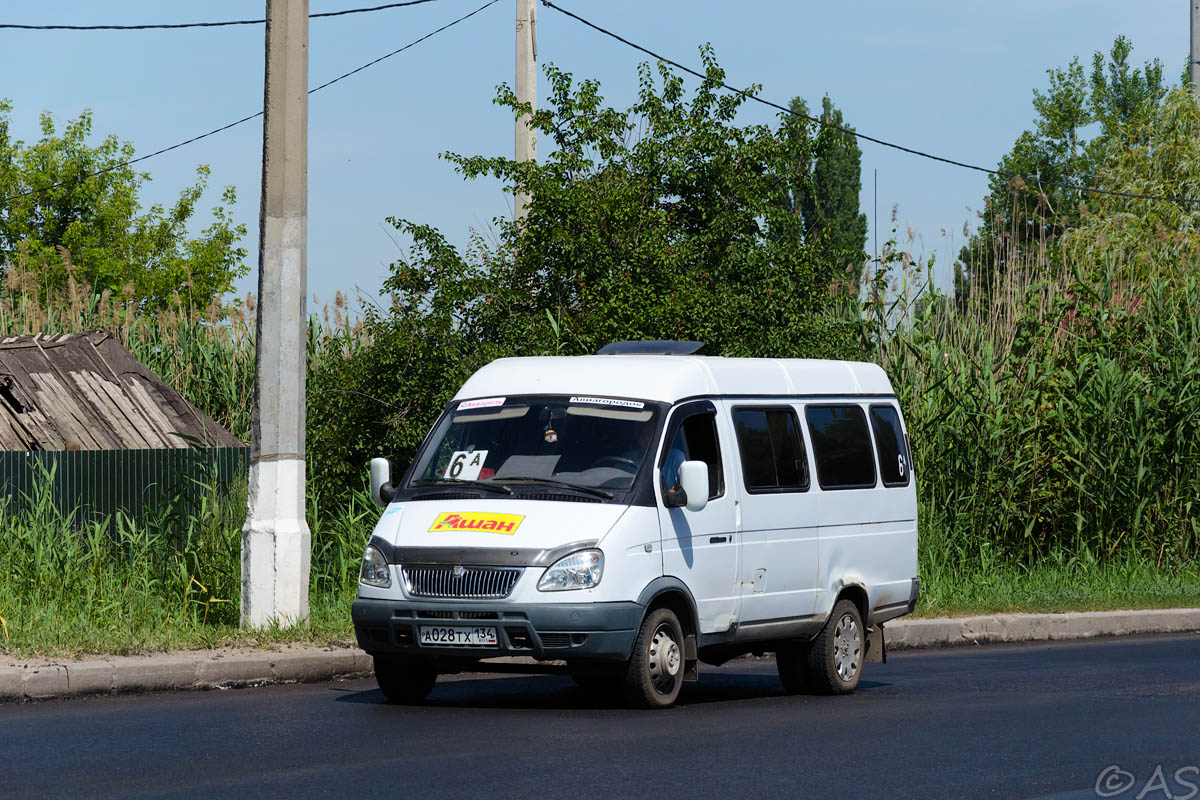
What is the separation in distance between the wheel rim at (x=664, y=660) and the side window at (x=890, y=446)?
111 inches

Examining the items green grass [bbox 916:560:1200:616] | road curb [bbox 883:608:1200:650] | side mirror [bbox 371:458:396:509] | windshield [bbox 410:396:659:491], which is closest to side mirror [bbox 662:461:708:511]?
windshield [bbox 410:396:659:491]

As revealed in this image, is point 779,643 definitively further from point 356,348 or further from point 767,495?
point 356,348

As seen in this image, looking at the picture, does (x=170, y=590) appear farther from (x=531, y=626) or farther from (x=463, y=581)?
(x=531, y=626)

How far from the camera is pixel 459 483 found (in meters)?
10.2

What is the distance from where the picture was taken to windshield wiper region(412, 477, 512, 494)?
10.0 m

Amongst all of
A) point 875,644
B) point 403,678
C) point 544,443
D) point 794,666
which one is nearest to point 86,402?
point 403,678

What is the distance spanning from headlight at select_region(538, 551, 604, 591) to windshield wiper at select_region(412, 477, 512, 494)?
26.8 inches

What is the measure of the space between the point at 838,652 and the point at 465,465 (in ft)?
9.79

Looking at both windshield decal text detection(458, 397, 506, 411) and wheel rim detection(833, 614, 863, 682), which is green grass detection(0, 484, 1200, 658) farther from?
wheel rim detection(833, 614, 863, 682)

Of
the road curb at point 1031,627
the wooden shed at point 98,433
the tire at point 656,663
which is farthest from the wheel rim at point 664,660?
the wooden shed at point 98,433

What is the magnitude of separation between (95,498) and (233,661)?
4.92 metres

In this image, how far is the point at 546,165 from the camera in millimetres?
16656

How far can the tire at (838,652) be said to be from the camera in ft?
37.1

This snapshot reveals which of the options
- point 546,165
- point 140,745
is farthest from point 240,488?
point 140,745
